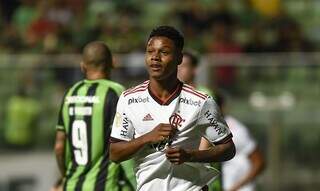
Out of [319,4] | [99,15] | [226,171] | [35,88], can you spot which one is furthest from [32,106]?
[319,4]

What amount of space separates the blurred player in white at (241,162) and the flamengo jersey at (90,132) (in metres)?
1.32

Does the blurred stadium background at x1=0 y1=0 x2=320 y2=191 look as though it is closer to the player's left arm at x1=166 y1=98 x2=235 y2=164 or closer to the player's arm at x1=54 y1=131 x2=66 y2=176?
the player's arm at x1=54 y1=131 x2=66 y2=176

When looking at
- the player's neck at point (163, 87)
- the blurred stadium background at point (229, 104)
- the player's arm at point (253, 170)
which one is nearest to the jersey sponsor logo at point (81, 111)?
the player's neck at point (163, 87)

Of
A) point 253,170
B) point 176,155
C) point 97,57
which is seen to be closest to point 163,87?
point 176,155

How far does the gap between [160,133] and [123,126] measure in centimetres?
38

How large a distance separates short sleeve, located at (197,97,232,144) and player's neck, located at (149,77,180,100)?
223 millimetres

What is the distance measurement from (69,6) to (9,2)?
1110mm

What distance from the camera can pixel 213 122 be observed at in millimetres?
A: 6270

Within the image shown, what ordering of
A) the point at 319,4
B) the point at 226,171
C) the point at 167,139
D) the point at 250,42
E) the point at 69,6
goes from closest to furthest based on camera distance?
1. the point at 167,139
2. the point at 226,171
3. the point at 250,42
4. the point at 69,6
5. the point at 319,4

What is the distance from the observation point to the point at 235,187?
31.3 ft

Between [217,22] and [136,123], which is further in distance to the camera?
[217,22]

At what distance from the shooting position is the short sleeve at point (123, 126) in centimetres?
625

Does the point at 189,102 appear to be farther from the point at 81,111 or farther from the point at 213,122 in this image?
the point at 81,111

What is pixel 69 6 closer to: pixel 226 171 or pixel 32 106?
pixel 32 106
